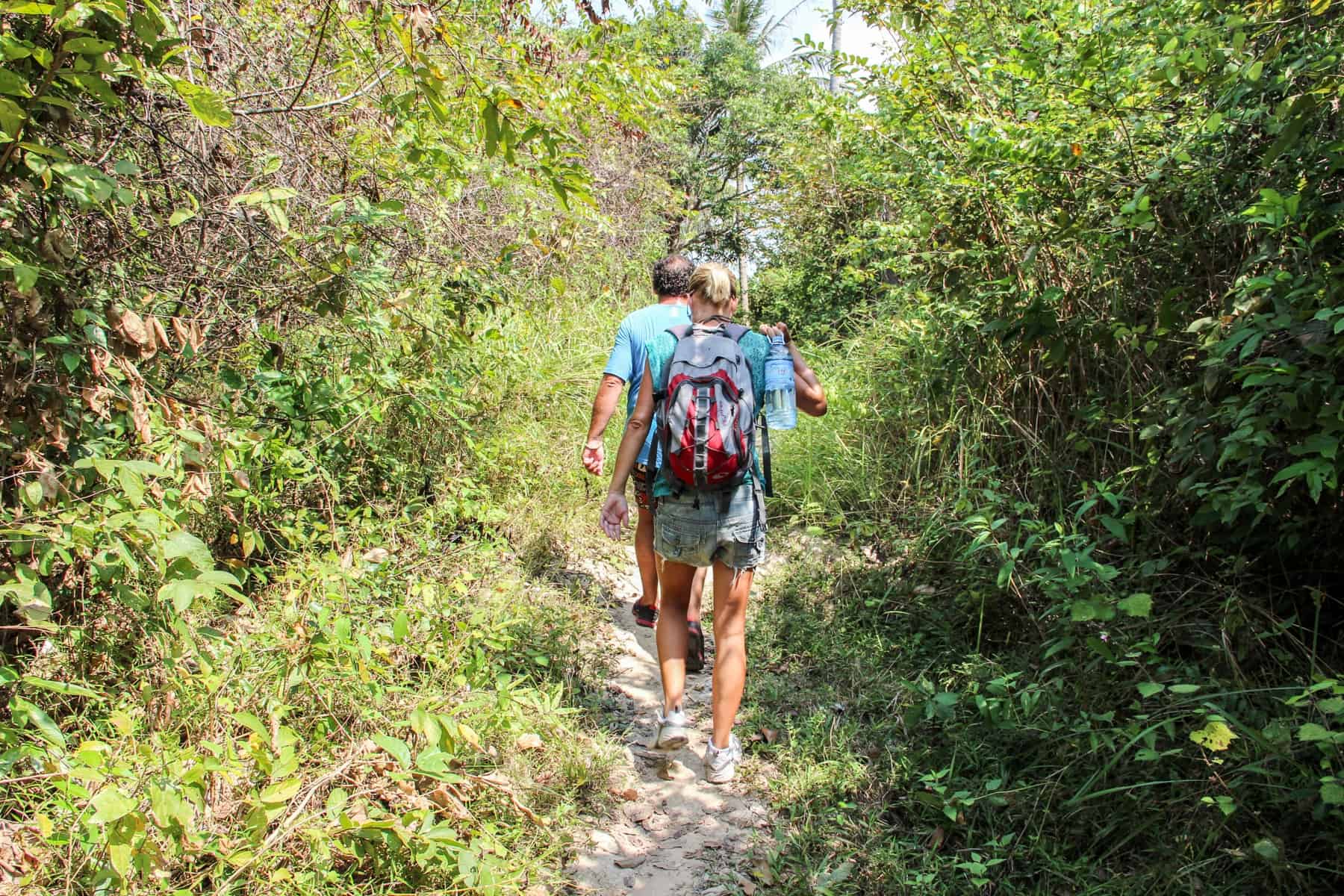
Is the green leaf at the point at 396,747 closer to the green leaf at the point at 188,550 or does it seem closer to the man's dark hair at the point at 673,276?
the green leaf at the point at 188,550

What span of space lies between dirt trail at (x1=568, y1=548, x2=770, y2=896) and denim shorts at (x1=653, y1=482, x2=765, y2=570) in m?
0.91

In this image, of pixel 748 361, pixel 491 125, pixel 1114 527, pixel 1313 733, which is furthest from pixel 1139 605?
pixel 491 125

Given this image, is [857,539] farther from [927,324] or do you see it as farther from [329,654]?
[329,654]

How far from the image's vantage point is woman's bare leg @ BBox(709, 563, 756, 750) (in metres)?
3.34

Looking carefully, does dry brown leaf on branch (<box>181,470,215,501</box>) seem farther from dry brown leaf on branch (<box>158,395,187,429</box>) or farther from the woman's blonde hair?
the woman's blonde hair

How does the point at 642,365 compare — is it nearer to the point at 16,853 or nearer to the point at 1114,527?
A: the point at 1114,527

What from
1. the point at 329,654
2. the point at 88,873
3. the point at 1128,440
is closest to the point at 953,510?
the point at 1128,440

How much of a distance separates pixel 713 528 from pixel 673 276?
1675 millimetres

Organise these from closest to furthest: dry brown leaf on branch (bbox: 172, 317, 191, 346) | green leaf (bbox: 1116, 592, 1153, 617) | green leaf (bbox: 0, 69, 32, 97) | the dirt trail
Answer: green leaf (bbox: 0, 69, 32, 97) < green leaf (bbox: 1116, 592, 1153, 617) < dry brown leaf on branch (bbox: 172, 317, 191, 346) < the dirt trail

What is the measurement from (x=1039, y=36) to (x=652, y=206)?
8.80 metres

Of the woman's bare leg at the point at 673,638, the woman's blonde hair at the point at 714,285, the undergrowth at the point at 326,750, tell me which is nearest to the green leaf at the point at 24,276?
the undergrowth at the point at 326,750

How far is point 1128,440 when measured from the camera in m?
3.71

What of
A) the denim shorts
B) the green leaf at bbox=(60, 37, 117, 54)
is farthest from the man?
the green leaf at bbox=(60, 37, 117, 54)

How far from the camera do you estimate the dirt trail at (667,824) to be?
292 cm
